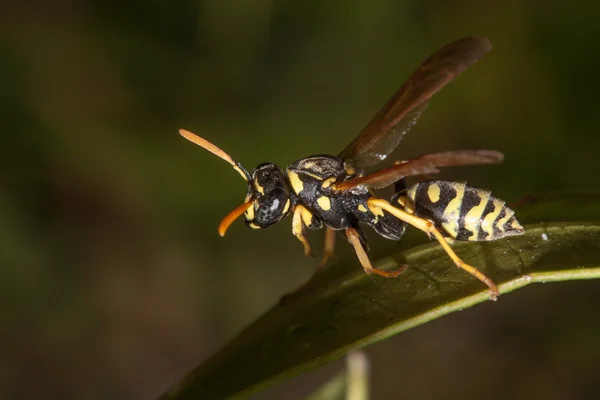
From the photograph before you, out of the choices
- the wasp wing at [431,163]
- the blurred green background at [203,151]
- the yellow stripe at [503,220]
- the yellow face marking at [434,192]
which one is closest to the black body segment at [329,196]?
the yellow face marking at [434,192]

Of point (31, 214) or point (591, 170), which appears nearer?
point (591, 170)

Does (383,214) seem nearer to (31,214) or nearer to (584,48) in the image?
(584,48)

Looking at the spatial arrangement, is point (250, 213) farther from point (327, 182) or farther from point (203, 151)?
point (203, 151)

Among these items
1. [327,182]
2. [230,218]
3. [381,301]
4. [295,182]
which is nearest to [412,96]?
[327,182]

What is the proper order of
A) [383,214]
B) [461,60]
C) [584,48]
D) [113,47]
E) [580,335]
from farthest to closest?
1. [113,47]
2. [584,48]
3. [580,335]
4. [383,214]
5. [461,60]

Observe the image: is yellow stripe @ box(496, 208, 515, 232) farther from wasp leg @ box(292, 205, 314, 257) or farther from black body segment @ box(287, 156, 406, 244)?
wasp leg @ box(292, 205, 314, 257)

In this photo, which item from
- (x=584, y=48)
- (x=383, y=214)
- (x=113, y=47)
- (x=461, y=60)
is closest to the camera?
(x=461, y=60)

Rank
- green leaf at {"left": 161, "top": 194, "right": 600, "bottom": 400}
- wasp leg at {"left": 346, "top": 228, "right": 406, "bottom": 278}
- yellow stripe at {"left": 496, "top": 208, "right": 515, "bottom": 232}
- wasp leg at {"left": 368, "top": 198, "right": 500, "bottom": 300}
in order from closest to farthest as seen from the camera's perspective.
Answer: green leaf at {"left": 161, "top": 194, "right": 600, "bottom": 400} → wasp leg at {"left": 368, "top": 198, "right": 500, "bottom": 300} → wasp leg at {"left": 346, "top": 228, "right": 406, "bottom": 278} → yellow stripe at {"left": 496, "top": 208, "right": 515, "bottom": 232}

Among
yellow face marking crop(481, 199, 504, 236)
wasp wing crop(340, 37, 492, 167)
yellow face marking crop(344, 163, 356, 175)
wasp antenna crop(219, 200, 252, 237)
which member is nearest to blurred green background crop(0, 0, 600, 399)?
wasp wing crop(340, 37, 492, 167)

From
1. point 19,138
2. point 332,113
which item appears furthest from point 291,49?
point 19,138
